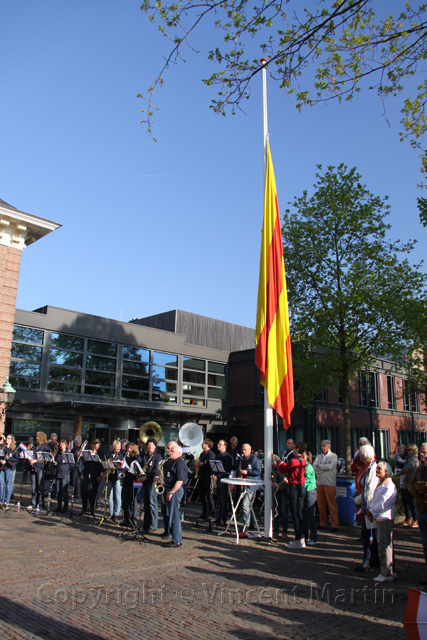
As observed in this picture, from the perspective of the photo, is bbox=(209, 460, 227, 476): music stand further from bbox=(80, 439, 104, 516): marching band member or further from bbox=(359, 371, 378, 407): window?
bbox=(359, 371, 378, 407): window

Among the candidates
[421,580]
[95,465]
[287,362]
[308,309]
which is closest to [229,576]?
[421,580]

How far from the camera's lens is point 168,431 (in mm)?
30141

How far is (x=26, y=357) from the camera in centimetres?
2444

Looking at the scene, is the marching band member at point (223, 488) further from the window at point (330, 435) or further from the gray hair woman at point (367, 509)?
the window at point (330, 435)

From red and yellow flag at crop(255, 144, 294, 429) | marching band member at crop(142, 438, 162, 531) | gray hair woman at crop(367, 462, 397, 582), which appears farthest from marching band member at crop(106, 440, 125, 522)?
gray hair woman at crop(367, 462, 397, 582)

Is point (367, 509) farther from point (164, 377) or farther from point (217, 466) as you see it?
point (164, 377)

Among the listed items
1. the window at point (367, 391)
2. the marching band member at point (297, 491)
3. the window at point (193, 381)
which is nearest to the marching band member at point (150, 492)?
the marching band member at point (297, 491)

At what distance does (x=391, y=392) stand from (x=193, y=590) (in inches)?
1441

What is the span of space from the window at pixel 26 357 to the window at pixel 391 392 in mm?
26443

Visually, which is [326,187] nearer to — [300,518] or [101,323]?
[101,323]

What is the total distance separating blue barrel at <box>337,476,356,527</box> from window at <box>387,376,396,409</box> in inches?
1109

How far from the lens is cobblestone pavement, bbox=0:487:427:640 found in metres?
5.46

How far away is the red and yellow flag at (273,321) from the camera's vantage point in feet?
36.6

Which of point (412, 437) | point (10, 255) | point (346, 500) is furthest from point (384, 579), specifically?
point (412, 437)
